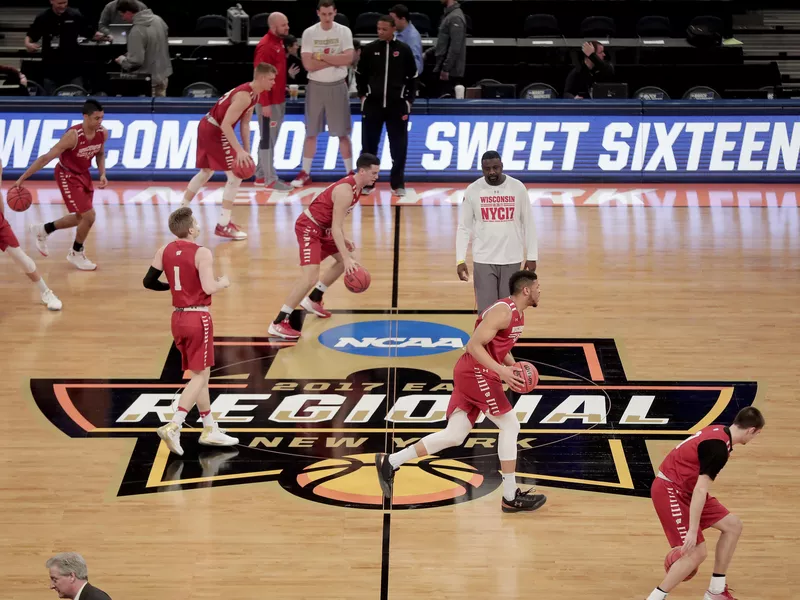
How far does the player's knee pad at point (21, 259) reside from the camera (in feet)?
39.7

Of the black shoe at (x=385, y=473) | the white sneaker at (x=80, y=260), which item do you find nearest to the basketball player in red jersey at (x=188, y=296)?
the black shoe at (x=385, y=473)

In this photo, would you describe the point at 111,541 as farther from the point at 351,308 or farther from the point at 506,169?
the point at 506,169

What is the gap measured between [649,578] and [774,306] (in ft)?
19.9

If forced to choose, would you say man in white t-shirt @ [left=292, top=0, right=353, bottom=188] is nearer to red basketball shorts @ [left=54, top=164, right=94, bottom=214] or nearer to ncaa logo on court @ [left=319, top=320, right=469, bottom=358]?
red basketball shorts @ [left=54, top=164, right=94, bottom=214]

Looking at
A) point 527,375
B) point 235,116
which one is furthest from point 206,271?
point 235,116

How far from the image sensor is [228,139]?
14164 mm

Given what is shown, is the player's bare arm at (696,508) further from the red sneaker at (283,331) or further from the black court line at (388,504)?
the red sneaker at (283,331)

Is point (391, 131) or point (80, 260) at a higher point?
point (391, 131)

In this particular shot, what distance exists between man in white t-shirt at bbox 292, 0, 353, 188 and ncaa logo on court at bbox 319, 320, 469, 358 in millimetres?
5276

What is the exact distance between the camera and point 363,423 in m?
9.80

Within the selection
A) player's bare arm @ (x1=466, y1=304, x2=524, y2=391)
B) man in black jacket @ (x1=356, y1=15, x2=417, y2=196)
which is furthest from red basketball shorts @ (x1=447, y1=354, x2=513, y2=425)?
man in black jacket @ (x1=356, y1=15, x2=417, y2=196)

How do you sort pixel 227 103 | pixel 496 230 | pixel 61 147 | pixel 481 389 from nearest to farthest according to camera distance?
pixel 481 389 < pixel 496 230 < pixel 61 147 < pixel 227 103

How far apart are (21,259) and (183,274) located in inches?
160

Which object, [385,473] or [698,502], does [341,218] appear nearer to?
[385,473]
